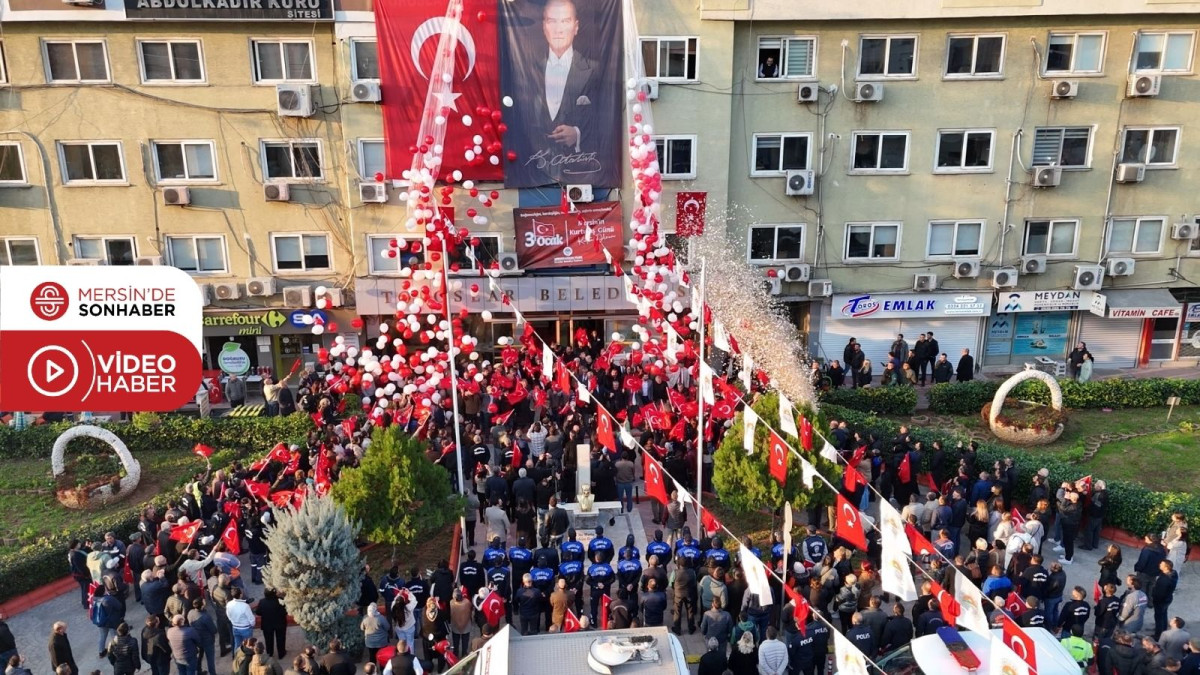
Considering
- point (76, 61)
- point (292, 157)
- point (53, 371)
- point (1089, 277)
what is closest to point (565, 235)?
point (292, 157)

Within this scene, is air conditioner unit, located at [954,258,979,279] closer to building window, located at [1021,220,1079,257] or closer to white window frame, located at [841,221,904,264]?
building window, located at [1021,220,1079,257]

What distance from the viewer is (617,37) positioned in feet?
73.8

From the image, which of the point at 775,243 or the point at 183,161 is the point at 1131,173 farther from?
the point at 183,161

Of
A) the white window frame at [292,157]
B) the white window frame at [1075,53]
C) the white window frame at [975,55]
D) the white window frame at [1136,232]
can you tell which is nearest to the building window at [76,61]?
the white window frame at [292,157]

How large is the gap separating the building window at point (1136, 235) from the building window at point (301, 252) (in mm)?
23580

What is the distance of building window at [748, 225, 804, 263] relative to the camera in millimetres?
24750

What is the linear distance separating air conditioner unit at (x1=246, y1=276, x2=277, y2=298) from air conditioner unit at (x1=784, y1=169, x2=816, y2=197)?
1530cm

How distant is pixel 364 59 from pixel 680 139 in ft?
29.6

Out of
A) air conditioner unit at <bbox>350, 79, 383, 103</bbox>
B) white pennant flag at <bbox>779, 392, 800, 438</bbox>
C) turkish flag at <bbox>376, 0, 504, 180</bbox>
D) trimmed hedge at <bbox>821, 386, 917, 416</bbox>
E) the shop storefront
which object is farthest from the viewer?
the shop storefront

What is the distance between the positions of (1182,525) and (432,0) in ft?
A: 66.7

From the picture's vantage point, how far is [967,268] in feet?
81.6

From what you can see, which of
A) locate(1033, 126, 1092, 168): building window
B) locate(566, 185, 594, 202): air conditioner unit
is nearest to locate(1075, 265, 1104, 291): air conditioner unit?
locate(1033, 126, 1092, 168): building window

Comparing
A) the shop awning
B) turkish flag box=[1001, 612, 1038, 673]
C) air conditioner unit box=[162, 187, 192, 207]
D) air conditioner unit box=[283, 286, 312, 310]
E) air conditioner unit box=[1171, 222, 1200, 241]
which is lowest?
turkish flag box=[1001, 612, 1038, 673]

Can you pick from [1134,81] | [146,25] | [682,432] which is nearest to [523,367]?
[682,432]
